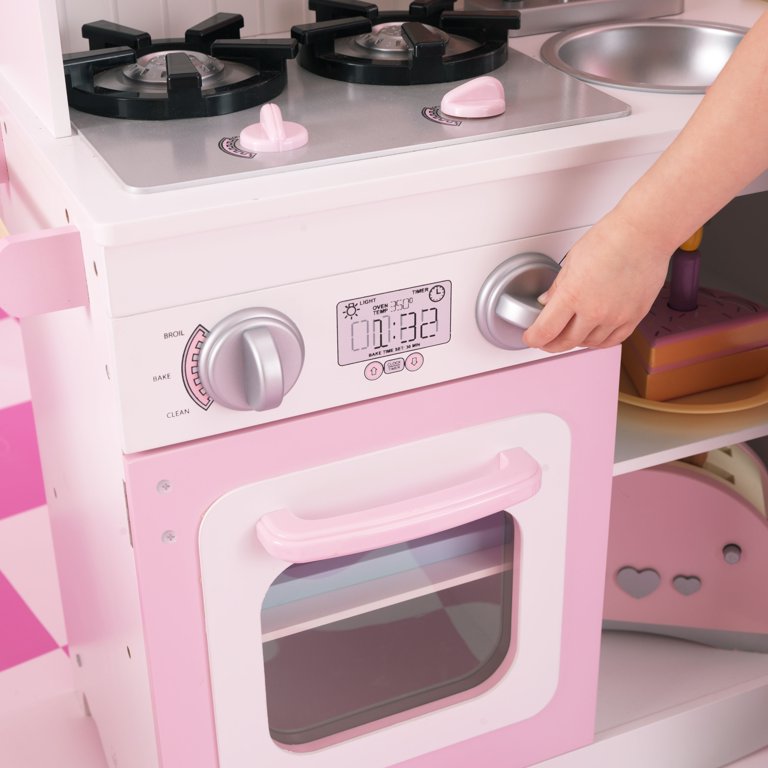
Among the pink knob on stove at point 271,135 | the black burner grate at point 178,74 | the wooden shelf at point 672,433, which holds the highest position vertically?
the black burner grate at point 178,74

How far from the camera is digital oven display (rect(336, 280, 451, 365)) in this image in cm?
87

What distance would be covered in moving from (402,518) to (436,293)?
0.60 ft

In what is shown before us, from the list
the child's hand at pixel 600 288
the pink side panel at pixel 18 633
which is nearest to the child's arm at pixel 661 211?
the child's hand at pixel 600 288

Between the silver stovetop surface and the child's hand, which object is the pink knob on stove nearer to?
the silver stovetop surface

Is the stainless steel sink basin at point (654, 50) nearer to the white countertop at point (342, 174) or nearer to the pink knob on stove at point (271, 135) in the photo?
the white countertop at point (342, 174)

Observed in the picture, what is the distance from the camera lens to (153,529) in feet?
2.87

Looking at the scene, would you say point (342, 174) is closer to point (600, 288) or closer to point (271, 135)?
point (271, 135)

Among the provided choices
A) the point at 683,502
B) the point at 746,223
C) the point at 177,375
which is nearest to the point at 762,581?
the point at 683,502

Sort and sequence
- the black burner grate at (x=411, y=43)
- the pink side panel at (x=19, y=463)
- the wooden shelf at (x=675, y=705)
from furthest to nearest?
the pink side panel at (x=19, y=463), the wooden shelf at (x=675, y=705), the black burner grate at (x=411, y=43)

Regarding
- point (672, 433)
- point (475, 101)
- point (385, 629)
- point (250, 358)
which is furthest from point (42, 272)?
point (672, 433)

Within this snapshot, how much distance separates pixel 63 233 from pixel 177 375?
0.43ft

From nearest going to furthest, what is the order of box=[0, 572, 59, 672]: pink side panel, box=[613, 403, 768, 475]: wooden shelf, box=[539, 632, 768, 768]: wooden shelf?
1. box=[613, 403, 768, 475]: wooden shelf
2. box=[539, 632, 768, 768]: wooden shelf
3. box=[0, 572, 59, 672]: pink side panel

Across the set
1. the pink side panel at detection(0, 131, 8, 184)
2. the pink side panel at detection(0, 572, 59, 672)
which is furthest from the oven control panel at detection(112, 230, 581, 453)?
the pink side panel at detection(0, 572, 59, 672)

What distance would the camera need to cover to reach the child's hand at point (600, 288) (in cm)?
85
